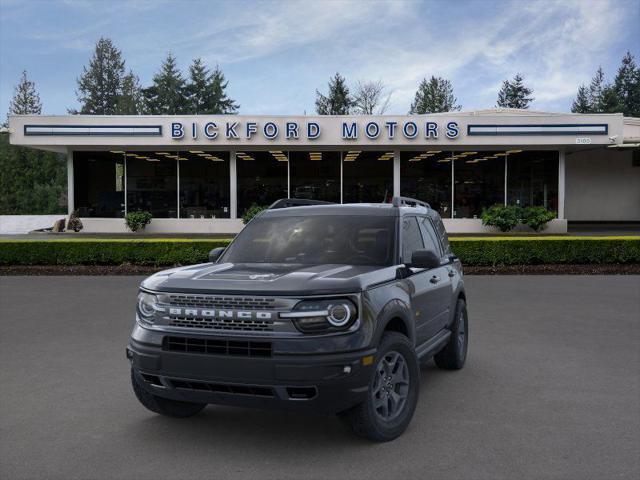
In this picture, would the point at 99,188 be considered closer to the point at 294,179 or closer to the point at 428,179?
the point at 294,179

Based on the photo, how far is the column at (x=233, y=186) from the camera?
95.2 ft

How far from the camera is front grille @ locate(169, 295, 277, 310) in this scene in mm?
4258

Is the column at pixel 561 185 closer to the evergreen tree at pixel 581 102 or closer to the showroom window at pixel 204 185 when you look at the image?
the showroom window at pixel 204 185

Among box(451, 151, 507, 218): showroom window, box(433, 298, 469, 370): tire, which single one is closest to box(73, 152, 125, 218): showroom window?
box(451, 151, 507, 218): showroom window

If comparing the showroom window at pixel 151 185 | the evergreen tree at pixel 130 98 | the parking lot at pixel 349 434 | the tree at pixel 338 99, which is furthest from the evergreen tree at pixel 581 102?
the parking lot at pixel 349 434

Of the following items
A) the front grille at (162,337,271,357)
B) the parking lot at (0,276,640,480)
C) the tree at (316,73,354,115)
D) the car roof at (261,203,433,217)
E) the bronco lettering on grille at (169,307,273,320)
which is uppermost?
the tree at (316,73,354,115)

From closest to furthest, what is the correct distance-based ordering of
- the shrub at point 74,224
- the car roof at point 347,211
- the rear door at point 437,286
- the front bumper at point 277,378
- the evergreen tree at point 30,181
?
the front bumper at point 277,378 < the car roof at point 347,211 < the rear door at point 437,286 < the shrub at point 74,224 < the evergreen tree at point 30,181

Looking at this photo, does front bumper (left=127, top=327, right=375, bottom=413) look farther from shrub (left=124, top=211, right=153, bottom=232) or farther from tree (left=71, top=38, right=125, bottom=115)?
tree (left=71, top=38, right=125, bottom=115)

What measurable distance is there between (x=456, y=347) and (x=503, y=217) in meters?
22.0

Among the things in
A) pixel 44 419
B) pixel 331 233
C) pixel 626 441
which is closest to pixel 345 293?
pixel 331 233

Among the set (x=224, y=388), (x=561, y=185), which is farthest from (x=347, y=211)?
(x=561, y=185)

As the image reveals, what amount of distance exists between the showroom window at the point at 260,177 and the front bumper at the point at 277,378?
25221mm

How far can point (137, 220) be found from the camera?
28.1 metres

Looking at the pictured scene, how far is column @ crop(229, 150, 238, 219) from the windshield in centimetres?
2335
